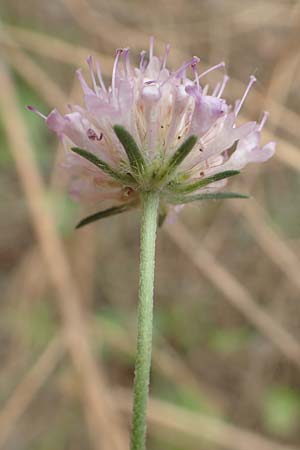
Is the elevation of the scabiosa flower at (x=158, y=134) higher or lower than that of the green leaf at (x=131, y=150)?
Result: higher

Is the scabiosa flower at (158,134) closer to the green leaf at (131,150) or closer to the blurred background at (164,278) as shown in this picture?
the green leaf at (131,150)

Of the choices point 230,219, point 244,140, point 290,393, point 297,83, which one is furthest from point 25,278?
point 244,140

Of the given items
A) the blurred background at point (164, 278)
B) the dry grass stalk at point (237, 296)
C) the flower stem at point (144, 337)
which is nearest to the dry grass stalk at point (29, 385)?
the blurred background at point (164, 278)

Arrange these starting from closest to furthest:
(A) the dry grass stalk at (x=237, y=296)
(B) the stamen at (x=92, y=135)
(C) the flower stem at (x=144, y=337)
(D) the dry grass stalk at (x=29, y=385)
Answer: (C) the flower stem at (x=144, y=337) → (B) the stamen at (x=92, y=135) → (D) the dry grass stalk at (x=29, y=385) → (A) the dry grass stalk at (x=237, y=296)

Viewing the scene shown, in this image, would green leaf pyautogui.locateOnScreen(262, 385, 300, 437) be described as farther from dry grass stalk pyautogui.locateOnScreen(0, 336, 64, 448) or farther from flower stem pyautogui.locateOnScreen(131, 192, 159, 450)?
flower stem pyautogui.locateOnScreen(131, 192, 159, 450)

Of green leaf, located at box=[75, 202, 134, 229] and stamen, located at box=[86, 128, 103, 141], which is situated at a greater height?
stamen, located at box=[86, 128, 103, 141]

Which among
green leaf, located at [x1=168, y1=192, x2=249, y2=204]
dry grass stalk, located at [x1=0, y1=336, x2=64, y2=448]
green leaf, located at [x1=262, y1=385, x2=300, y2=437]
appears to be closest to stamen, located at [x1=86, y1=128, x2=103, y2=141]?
green leaf, located at [x1=168, y1=192, x2=249, y2=204]
